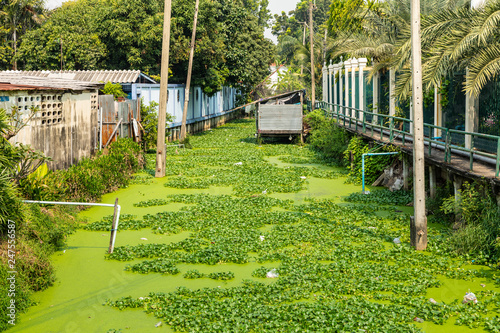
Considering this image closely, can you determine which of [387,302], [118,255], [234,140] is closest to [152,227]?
[118,255]

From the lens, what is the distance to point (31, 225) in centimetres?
905

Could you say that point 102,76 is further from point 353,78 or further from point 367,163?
point 367,163

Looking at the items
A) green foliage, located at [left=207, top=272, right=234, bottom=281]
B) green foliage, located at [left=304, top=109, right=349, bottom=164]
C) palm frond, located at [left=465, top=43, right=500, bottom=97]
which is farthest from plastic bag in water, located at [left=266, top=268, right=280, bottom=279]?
green foliage, located at [left=304, top=109, right=349, bottom=164]

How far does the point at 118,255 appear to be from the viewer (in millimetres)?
9852

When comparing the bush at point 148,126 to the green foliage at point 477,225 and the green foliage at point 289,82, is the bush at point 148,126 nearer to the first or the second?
the green foliage at point 477,225

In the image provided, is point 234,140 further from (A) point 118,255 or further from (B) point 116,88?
(A) point 118,255

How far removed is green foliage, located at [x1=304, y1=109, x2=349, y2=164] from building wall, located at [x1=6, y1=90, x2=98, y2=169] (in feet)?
32.4

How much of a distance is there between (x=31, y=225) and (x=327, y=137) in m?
16.0

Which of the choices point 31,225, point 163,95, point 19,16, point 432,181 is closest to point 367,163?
point 432,181

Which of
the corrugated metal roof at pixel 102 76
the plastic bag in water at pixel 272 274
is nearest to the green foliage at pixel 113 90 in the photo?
the corrugated metal roof at pixel 102 76

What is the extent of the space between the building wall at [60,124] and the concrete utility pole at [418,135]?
25.0 feet

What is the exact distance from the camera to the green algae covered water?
703 centimetres

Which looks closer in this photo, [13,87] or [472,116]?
[13,87]

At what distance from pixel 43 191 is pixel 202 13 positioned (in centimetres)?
2187
